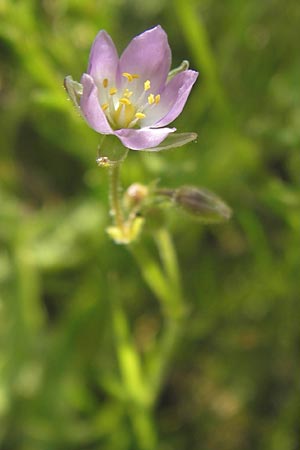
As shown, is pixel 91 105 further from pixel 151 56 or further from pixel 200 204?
pixel 200 204

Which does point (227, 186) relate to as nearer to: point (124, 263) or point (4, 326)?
point (124, 263)

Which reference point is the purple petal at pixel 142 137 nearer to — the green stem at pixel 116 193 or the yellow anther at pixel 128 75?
the green stem at pixel 116 193

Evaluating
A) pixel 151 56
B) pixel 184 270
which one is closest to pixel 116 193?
pixel 151 56

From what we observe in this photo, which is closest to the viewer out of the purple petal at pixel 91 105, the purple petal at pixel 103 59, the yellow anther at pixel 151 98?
the purple petal at pixel 91 105

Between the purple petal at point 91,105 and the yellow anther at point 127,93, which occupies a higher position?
the purple petal at point 91,105

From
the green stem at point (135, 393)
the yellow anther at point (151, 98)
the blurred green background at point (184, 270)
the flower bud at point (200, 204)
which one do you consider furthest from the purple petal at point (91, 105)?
the green stem at point (135, 393)

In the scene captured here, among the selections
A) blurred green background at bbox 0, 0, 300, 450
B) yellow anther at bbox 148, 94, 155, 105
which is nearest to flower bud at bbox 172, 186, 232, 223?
yellow anther at bbox 148, 94, 155, 105
